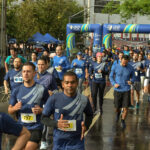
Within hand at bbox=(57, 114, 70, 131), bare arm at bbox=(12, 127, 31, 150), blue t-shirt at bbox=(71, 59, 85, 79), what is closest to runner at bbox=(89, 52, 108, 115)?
blue t-shirt at bbox=(71, 59, 85, 79)

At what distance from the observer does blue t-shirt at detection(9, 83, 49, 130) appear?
570 centimetres

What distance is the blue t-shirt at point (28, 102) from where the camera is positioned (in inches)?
224

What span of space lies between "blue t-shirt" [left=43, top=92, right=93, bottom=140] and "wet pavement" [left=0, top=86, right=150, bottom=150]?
9.01 ft

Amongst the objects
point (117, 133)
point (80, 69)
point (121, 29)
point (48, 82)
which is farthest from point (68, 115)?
point (121, 29)

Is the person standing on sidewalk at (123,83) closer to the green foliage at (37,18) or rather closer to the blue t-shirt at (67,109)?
the blue t-shirt at (67,109)

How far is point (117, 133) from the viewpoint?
899 cm

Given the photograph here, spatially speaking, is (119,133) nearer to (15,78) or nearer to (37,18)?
(15,78)

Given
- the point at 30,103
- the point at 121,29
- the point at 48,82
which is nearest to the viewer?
the point at 30,103

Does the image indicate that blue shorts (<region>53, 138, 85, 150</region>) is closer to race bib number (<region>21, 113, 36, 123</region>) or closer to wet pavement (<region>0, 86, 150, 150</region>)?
race bib number (<region>21, 113, 36, 123</region>)

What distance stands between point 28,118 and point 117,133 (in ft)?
12.2

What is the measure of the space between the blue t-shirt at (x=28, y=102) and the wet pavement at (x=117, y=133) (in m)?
1.97

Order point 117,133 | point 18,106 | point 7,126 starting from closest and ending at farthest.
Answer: point 7,126, point 18,106, point 117,133

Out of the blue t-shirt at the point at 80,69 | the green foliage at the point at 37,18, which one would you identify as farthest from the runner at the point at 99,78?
the green foliage at the point at 37,18

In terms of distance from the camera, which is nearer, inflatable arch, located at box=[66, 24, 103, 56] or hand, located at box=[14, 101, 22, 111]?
hand, located at box=[14, 101, 22, 111]
